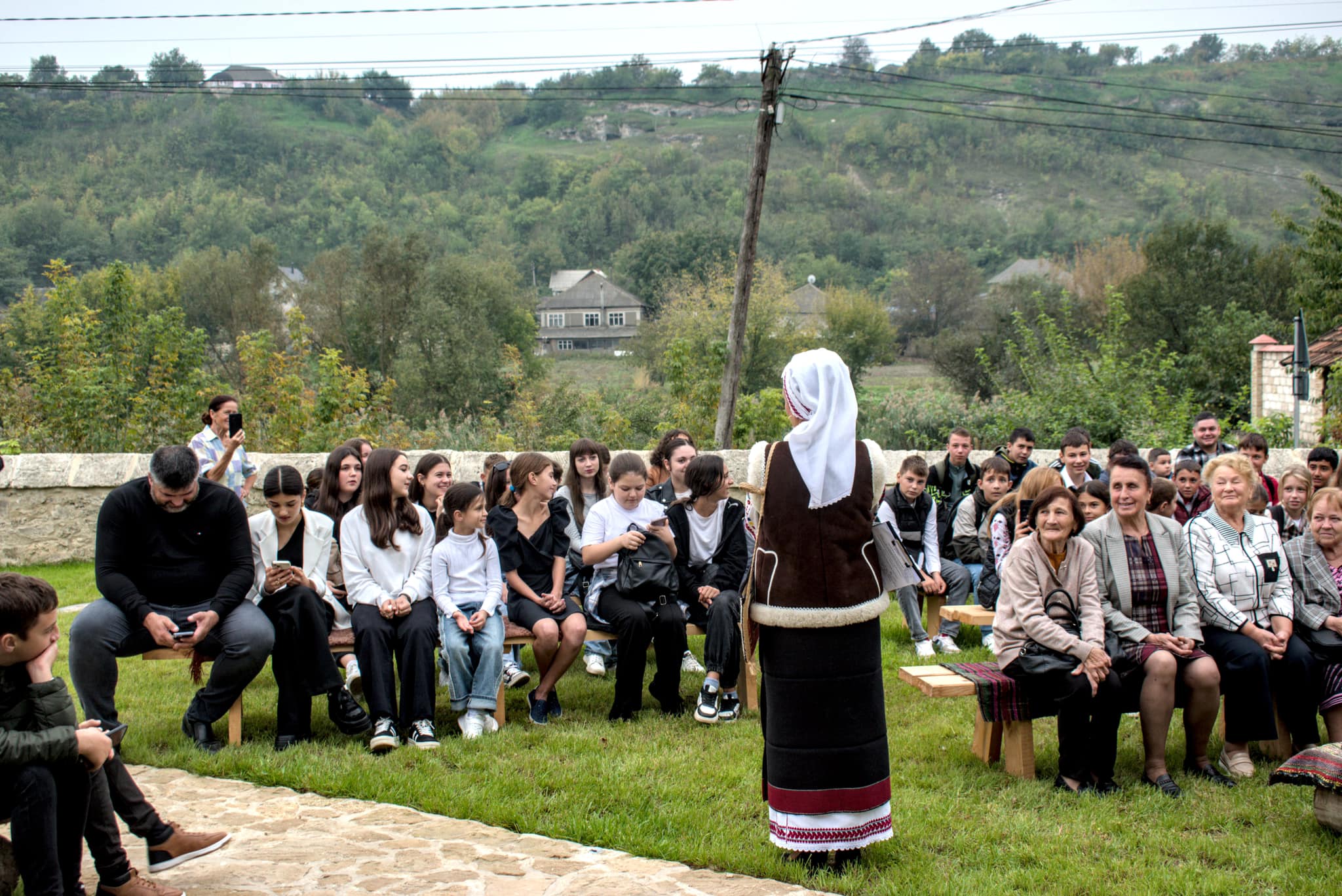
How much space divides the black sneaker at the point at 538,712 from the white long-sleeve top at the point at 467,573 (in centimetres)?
54

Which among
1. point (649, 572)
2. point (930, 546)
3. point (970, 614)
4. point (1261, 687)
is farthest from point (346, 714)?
point (1261, 687)

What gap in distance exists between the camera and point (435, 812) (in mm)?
4539

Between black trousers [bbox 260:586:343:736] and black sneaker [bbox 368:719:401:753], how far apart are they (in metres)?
0.31

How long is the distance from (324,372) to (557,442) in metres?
3.25

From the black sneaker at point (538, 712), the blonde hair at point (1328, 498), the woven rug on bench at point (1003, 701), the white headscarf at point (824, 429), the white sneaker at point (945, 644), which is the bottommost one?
the white sneaker at point (945, 644)

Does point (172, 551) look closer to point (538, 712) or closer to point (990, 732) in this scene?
point (538, 712)

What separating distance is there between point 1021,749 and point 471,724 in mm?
2731

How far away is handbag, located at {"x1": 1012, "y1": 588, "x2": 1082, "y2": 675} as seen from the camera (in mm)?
4727

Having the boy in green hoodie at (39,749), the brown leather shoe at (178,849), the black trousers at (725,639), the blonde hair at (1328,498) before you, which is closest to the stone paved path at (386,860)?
the brown leather shoe at (178,849)

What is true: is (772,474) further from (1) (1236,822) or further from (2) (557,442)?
(2) (557,442)

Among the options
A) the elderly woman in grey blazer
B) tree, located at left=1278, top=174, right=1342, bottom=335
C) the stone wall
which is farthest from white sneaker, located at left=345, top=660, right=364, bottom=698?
tree, located at left=1278, top=174, right=1342, bottom=335

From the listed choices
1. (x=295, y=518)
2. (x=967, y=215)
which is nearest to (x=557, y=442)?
(x=295, y=518)

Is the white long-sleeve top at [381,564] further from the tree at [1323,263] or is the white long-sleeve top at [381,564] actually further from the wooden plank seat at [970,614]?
the tree at [1323,263]

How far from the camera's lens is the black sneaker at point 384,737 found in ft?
17.2
